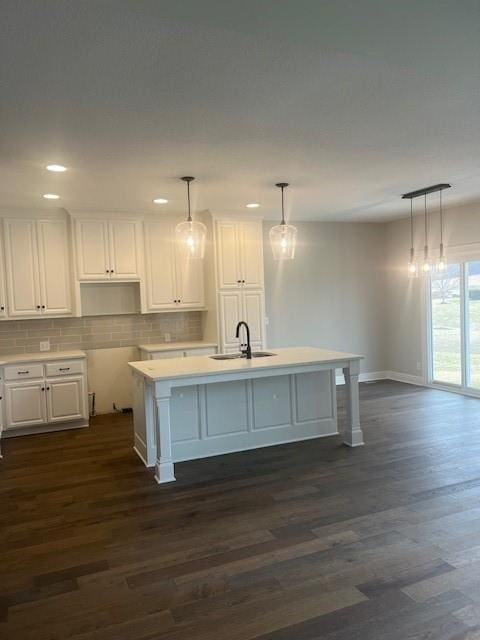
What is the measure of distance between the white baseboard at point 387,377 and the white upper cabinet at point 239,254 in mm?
2252

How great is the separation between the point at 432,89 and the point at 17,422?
16.2 ft

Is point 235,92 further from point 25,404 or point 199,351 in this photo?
point 25,404

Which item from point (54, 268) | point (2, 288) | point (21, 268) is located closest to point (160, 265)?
point (54, 268)

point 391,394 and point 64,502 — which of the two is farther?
point 391,394

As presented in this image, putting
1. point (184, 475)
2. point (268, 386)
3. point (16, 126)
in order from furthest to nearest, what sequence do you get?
1. point (268, 386)
2. point (184, 475)
3. point (16, 126)

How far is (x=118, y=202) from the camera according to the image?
17.2ft

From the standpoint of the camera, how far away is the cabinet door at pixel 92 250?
5598mm

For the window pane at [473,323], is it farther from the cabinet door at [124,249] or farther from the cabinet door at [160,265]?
the cabinet door at [124,249]

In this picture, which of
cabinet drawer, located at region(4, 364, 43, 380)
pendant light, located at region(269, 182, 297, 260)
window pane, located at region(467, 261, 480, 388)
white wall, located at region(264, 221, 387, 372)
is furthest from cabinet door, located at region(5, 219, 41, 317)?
window pane, located at region(467, 261, 480, 388)

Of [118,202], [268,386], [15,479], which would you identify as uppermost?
[118,202]

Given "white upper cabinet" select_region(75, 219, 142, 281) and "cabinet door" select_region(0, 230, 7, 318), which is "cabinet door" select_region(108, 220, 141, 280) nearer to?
"white upper cabinet" select_region(75, 219, 142, 281)

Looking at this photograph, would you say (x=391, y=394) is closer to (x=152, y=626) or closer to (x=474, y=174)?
(x=474, y=174)

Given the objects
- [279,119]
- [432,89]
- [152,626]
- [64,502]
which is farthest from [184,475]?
[432,89]

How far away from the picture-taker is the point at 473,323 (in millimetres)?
6375
